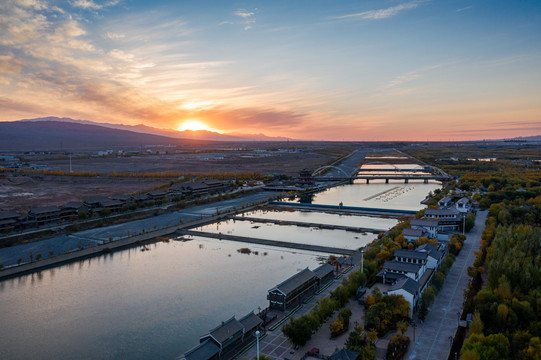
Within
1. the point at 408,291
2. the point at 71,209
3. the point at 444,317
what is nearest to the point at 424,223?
the point at 444,317

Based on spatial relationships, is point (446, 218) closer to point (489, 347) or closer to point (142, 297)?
point (489, 347)

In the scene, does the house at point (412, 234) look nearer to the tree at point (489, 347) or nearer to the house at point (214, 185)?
the tree at point (489, 347)

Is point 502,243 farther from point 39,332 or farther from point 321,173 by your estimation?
point 321,173

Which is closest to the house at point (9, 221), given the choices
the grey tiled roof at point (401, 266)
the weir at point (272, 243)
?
the weir at point (272, 243)

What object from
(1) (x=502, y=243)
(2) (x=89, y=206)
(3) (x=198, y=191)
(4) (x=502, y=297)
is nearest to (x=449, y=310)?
(4) (x=502, y=297)

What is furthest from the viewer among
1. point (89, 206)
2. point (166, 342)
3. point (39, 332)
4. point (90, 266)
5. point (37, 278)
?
point (89, 206)

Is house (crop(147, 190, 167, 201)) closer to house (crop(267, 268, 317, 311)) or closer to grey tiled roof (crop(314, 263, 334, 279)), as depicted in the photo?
grey tiled roof (crop(314, 263, 334, 279))
